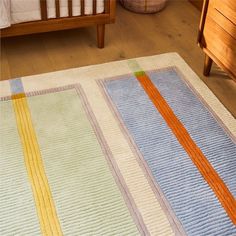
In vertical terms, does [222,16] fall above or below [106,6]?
above

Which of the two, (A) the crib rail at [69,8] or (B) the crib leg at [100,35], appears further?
(B) the crib leg at [100,35]

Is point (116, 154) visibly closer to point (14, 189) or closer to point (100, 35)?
point (14, 189)

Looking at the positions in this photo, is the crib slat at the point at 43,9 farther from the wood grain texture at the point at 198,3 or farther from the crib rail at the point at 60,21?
the wood grain texture at the point at 198,3

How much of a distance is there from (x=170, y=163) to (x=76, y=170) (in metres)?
0.41

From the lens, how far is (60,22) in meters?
2.11

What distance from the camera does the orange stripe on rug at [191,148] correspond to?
145 centimetres

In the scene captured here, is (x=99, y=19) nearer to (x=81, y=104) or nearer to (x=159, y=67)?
(x=159, y=67)

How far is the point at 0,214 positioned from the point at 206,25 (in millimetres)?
1405

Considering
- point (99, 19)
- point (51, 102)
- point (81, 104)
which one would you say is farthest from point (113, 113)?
point (99, 19)

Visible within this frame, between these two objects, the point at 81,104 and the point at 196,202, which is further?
the point at 81,104

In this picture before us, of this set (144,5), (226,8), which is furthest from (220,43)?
(144,5)

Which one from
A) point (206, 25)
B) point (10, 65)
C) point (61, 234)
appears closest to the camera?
point (61, 234)

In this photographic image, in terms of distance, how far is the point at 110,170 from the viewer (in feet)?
5.04

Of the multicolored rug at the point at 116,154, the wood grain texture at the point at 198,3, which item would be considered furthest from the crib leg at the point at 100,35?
the wood grain texture at the point at 198,3
